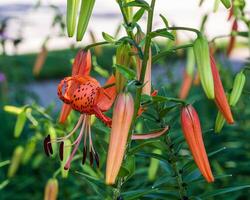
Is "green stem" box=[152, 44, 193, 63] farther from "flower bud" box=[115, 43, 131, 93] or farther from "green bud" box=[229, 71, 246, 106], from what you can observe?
"green bud" box=[229, 71, 246, 106]

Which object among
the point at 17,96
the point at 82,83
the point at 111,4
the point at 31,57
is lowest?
the point at 111,4

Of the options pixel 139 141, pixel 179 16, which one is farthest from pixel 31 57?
pixel 139 141

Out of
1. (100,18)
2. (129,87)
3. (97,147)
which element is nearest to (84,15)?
(129,87)

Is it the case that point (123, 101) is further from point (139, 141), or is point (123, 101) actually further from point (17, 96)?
point (17, 96)

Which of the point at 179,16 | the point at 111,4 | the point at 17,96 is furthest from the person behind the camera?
the point at 111,4

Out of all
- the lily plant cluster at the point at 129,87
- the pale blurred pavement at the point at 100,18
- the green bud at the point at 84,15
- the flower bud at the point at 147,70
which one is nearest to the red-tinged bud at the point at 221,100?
the lily plant cluster at the point at 129,87

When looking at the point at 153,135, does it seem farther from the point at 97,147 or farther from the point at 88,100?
the point at 97,147

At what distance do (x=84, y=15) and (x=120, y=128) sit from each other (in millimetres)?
204

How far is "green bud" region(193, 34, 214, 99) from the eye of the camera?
1.24m

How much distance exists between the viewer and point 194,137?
129 cm

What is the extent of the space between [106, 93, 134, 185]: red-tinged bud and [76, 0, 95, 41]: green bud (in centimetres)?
13

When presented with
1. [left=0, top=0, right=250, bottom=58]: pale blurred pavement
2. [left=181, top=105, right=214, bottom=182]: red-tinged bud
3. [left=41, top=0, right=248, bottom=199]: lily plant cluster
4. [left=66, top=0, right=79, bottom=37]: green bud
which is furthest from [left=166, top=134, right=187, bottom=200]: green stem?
[left=0, top=0, right=250, bottom=58]: pale blurred pavement

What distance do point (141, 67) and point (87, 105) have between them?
0.54 feet

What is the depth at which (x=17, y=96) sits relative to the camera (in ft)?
13.1
